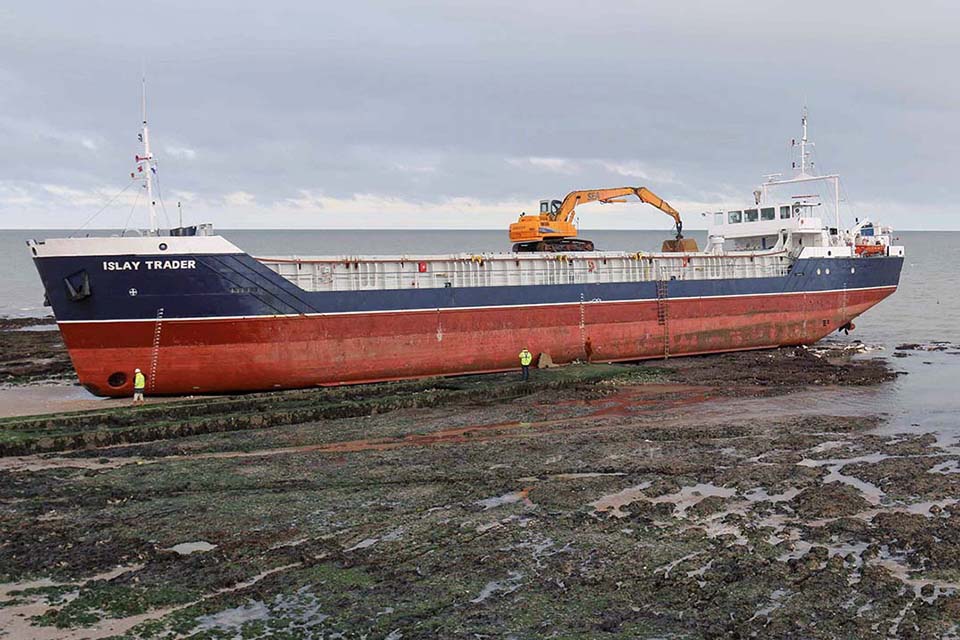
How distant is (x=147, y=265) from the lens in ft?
84.7

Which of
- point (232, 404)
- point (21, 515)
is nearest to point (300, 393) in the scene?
point (232, 404)

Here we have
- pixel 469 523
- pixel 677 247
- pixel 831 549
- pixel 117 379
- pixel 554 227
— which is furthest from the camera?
pixel 677 247

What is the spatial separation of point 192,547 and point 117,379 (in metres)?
14.2

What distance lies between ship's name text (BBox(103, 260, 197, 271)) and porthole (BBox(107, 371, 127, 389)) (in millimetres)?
3291

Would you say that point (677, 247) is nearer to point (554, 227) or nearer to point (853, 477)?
point (554, 227)

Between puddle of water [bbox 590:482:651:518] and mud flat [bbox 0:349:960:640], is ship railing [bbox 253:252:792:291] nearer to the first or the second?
mud flat [bbox 0:349:960:640]

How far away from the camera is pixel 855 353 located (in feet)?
129

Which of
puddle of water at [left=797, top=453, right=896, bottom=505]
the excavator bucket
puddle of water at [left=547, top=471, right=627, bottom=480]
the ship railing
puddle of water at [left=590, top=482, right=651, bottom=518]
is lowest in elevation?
puddle of water at [left=797, top=453, right=896, bottom=505]

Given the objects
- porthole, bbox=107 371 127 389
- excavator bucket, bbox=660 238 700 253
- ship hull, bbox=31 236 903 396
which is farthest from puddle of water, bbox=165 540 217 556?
excavator bucket, bbox=660 238 700 253

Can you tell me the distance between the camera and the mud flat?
11.2 metres

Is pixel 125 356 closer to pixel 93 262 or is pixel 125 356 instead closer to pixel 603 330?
pixel 93 262

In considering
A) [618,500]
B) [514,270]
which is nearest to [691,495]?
[618,500]

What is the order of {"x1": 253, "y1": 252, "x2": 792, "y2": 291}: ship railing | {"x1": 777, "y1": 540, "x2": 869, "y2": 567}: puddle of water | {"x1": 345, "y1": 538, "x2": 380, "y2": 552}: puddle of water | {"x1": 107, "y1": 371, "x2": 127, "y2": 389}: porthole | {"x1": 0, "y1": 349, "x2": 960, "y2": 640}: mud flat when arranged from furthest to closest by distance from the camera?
{"x1": 253, "y1": 252, "x2": 792, "y2": 291}: ship railing < {"x1": 107, "y1": 371, "x2": 127, "y2": 389}: porthole < {"x1": 345, "y1": 538, "x2": 380, "y2": 552}: puddle of water < {"x1": 777, "y1": 540, "x2": 869, "y2": 567}: puddle of water < {"x1": 0, "y1": 349, "x2": 960, "y2": 640}: mud flat

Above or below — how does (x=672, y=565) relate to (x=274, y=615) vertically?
below
